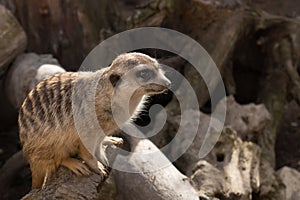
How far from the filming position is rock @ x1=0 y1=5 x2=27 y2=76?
361cm

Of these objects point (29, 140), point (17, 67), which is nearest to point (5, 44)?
point (17, 67)

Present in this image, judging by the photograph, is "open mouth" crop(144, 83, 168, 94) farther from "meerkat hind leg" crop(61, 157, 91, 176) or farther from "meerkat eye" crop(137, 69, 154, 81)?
"meerkat hind leg" crop(61, 157, 91, 176)

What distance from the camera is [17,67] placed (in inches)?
144

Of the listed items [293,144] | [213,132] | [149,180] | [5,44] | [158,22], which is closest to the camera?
[149,180]

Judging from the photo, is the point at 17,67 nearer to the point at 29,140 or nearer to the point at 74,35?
the point at 74,35

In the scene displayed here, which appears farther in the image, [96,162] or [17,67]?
[17,67]

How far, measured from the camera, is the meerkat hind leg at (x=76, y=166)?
2469 mm

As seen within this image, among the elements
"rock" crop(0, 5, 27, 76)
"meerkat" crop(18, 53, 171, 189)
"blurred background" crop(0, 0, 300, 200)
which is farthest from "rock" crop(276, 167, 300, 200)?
"rock" crop(0, 5, 27, 76)

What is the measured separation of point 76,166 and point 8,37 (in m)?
1.52

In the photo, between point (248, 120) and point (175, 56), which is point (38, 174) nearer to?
point (248, 120)

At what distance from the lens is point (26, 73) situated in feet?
11.5

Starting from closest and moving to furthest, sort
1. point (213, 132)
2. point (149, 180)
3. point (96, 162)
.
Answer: point (96, 162) < point (149, 180) < point (213, 132)

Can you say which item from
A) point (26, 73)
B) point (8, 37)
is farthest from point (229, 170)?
point (8, 37)

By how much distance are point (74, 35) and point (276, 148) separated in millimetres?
1807
